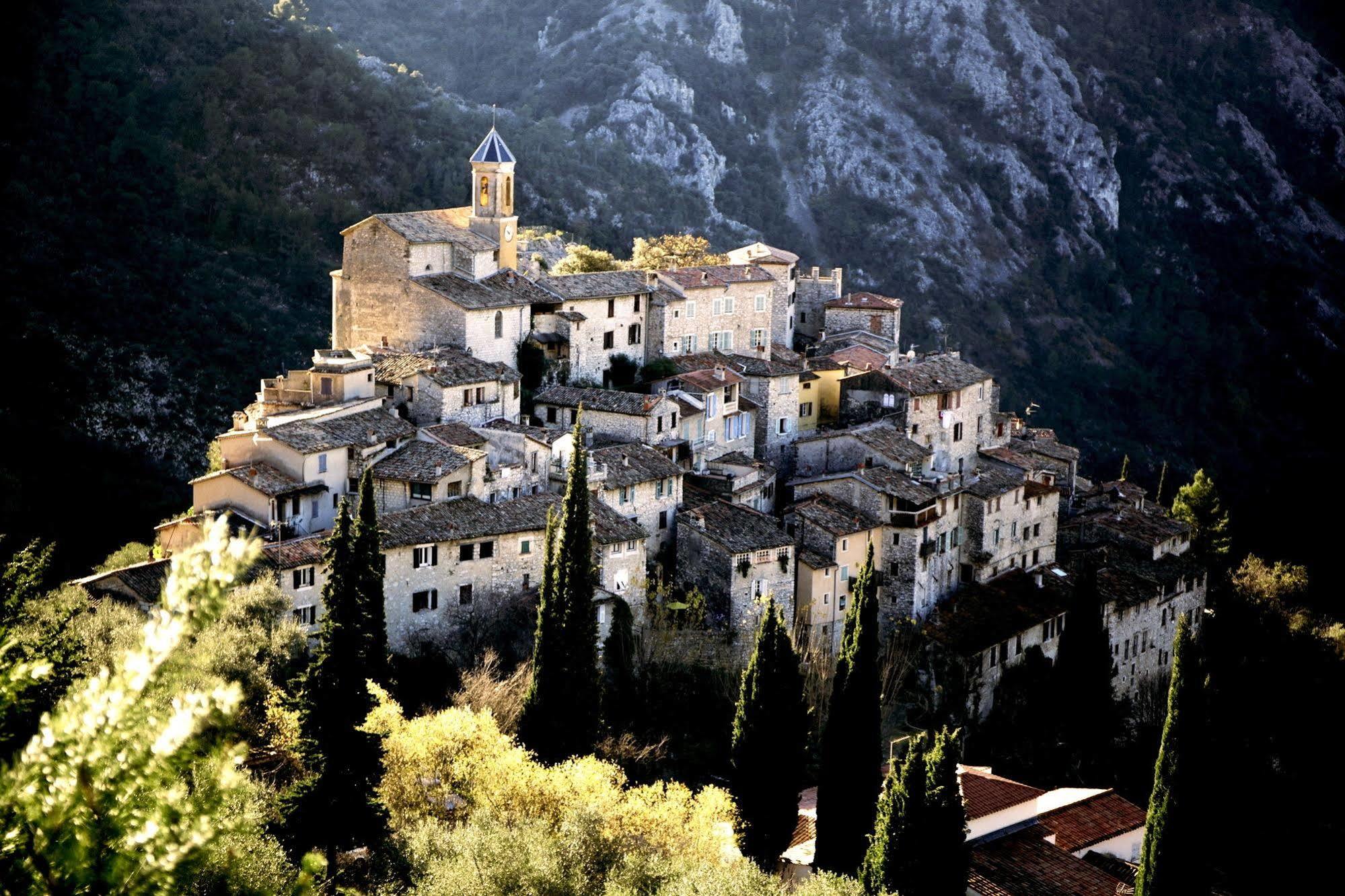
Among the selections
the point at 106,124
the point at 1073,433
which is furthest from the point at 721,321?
the point at 1073,433

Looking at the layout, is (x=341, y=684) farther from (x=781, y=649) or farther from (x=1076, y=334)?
(x=1076, y=334)

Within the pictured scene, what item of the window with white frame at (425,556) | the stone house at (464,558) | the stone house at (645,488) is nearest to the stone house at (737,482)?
the stone house at (645,488)

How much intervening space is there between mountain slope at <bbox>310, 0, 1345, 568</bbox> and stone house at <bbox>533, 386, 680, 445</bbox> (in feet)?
134

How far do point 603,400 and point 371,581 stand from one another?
15866 millimetres

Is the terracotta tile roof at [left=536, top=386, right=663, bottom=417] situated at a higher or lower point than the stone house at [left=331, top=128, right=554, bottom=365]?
lower

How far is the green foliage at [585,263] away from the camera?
5584 centimetres

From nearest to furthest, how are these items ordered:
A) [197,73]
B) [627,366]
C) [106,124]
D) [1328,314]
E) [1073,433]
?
[627,366] → [106,124] → [197,73] → [1073,433] → [1328,314]

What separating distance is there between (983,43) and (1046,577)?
68.0 metres

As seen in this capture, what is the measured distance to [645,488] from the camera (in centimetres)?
4278

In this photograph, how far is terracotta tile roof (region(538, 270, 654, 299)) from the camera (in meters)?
49.0

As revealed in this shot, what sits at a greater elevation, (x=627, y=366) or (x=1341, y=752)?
(x=627, y=366)

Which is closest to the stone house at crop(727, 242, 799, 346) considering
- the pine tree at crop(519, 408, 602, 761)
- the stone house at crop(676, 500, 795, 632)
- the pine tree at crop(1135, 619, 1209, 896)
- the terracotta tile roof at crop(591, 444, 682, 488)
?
the terracotta tile roof at crop(591, 444, 682, 488)

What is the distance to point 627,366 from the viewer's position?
50500 mm

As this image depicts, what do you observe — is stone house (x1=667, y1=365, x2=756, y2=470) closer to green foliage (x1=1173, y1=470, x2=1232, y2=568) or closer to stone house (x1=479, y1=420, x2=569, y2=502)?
stone house (x1=479, y1=420, x2=569, y2=502)
